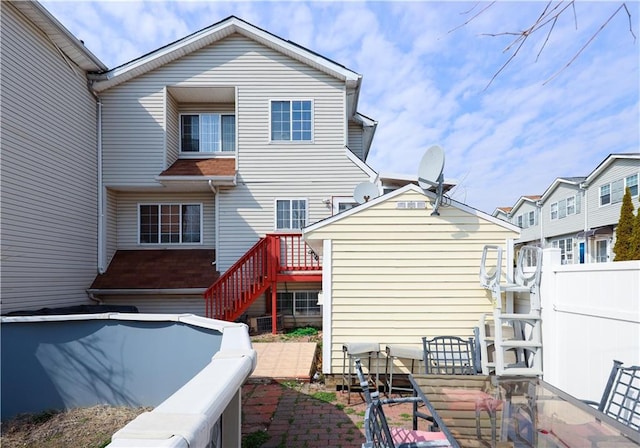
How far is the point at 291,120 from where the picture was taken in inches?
405

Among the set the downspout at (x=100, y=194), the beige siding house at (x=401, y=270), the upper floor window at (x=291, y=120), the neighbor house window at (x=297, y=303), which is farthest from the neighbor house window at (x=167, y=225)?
the beige siding house at (x=401, y=270)

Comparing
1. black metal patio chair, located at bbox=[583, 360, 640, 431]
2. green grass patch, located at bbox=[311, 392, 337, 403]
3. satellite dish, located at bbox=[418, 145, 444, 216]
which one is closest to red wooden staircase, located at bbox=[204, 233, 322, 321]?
green grass patch, located at bbox=[311, 392, 337, 403]

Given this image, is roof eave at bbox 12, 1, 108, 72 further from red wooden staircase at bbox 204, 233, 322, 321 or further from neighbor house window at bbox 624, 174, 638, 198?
neighbor house window at bbox 624, 174, 638, 198

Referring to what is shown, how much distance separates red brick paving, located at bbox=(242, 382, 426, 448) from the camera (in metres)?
3.60

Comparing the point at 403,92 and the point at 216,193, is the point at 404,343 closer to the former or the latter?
the point at 403,92

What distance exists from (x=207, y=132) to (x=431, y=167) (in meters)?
8.08

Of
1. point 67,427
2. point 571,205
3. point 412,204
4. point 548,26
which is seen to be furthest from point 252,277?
point 571,205

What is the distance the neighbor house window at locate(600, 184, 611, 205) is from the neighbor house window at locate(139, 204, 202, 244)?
19.8 meters

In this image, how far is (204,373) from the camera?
172cm

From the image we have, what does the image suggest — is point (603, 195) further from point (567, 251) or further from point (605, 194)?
point (567, 251)

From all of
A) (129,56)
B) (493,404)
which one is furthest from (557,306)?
(129,56)

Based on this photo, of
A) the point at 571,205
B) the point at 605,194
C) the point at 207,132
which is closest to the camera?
the point at 207,132

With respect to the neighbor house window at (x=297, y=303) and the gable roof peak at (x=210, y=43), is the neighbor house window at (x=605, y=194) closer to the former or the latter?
the gable roof peak at (x=210, y=43)

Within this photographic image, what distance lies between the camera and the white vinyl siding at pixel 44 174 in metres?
6.81
